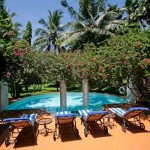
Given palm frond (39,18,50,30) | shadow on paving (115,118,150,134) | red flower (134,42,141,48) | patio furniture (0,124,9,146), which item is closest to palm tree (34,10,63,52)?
palm frond (39,18,50,30)

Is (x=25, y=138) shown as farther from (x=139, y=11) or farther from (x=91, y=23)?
(x=91, y=23)

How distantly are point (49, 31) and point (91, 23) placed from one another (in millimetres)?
11175

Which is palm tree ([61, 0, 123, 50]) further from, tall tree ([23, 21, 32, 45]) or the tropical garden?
tall tree ([23, 21, 32, 45])

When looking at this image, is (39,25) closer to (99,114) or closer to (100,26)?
(100,26)

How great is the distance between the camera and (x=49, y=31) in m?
36.0

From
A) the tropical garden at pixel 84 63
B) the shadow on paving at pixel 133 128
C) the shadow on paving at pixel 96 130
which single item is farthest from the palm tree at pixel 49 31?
the shadow on paving at pixel 133 128

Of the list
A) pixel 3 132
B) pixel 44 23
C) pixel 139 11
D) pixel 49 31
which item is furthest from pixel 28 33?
pixel 3 132

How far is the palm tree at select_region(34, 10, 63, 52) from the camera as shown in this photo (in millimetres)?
35312

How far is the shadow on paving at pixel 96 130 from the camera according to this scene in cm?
935

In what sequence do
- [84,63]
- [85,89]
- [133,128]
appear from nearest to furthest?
[133,128] → [84,63] → [85,89]

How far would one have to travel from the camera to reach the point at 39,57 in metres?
14.4

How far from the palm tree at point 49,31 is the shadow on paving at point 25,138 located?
85.7ft

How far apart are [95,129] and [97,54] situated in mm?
5987

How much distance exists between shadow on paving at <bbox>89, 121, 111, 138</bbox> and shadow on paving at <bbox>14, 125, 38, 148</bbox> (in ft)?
7.97
